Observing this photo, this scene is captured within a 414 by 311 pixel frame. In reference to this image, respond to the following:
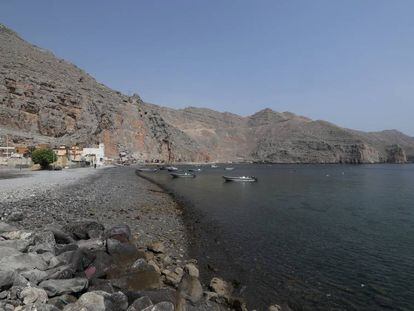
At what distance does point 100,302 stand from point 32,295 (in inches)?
73.2

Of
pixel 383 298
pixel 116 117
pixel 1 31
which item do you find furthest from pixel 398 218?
pixel 1 31

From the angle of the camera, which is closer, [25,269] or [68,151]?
[25,269]

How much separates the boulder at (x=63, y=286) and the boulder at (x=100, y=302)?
98 centimetres

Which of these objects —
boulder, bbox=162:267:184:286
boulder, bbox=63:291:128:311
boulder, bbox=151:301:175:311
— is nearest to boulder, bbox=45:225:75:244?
boulder, bbox=162:267:184:286

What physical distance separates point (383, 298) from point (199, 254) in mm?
10030

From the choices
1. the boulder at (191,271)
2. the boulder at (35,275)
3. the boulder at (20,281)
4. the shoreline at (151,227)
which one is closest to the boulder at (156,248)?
the shoreline at (151,227)

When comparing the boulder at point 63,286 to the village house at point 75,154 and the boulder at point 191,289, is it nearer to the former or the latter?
the boulder at point 191,289

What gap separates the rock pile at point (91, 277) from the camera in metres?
9.33

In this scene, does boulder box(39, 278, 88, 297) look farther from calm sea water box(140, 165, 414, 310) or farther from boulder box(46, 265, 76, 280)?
calm sea water box(140, 165, 414, 310)

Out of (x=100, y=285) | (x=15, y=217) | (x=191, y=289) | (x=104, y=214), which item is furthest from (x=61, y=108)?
(x=100, y=285)

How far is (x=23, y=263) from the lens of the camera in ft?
35.7

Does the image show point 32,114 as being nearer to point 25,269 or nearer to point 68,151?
point 68,151

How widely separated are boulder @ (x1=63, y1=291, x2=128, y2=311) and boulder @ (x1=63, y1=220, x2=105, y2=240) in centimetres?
778

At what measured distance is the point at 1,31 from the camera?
168m
